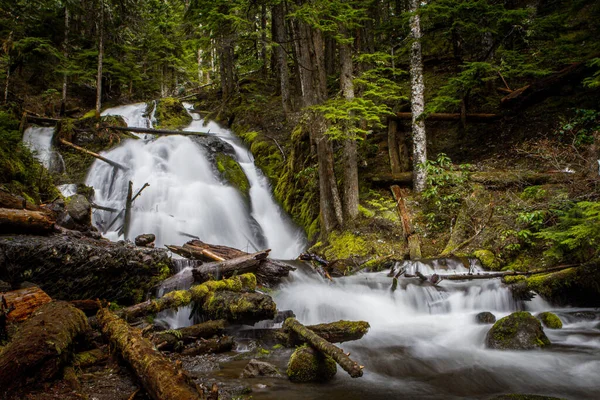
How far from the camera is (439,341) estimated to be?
598 centimetres

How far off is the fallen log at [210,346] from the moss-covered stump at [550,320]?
539 cm

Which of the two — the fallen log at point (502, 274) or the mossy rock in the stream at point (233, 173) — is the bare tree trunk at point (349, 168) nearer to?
the fallen log at point (502, 274)

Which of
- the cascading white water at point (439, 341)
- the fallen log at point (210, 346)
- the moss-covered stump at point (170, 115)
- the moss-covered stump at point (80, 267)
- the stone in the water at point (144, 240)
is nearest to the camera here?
the cascading white water at point (439, 341)

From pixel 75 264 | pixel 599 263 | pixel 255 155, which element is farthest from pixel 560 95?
pixel 75 264

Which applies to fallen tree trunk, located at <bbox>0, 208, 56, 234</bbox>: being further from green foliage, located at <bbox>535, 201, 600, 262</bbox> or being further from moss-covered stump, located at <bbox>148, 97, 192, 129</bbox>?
moss-covered stump, located at <bbox>148, 97, 192, 129</bbox>

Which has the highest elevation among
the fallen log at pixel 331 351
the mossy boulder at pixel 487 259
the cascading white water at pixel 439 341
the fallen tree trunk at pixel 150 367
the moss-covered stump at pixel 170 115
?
the moss-covered stump at pixel 170 115

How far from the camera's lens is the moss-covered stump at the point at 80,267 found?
5.15 m

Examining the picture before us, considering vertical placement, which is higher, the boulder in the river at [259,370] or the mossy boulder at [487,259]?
the mossy boulder at [487,259]

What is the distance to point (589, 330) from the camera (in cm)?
580

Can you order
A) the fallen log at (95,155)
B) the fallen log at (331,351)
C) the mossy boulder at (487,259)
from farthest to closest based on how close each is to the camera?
the fallen log at (95,155) → the mossy boulder at (487,259) → the fallen log at (331,351)

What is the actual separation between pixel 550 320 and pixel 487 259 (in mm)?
2077

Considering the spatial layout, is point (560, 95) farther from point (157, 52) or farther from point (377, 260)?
point (157, 52)

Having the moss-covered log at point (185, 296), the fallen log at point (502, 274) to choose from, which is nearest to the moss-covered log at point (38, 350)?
the moss-covered log at point (185, 296)

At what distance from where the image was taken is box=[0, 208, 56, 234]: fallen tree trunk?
217 inches
